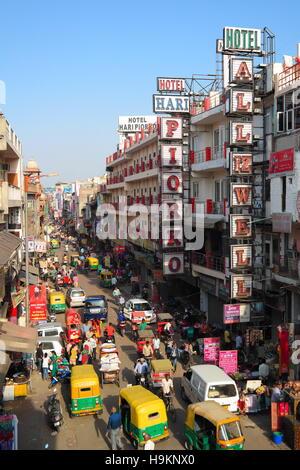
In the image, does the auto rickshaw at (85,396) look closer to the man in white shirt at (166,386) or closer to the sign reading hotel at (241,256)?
the man in white shirt at (166,386)

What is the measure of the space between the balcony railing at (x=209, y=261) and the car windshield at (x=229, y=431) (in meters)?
13.5

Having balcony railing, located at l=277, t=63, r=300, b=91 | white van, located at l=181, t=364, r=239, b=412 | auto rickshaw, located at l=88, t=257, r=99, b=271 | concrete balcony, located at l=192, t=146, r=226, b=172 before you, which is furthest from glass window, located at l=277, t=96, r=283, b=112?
auto rickshaw, located at l=88, t=257, r=99, b=271

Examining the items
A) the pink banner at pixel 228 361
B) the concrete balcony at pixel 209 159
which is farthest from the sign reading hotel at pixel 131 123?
the pink banner at pixel 228 361

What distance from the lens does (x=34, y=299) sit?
88.8 feet

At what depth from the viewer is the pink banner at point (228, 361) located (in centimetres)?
1866

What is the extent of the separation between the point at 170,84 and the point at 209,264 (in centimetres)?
1198

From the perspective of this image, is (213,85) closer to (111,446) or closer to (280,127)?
(280,127)

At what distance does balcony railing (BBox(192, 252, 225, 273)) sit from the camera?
1015 inches

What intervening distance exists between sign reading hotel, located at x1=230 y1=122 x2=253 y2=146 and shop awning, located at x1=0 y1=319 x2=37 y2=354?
1276 centimetres

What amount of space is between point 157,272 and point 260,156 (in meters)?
13.1

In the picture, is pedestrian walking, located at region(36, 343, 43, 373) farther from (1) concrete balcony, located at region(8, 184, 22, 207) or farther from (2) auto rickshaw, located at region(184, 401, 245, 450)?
(2) auto rickshaw, located at region(184, 401, 245, 450)
